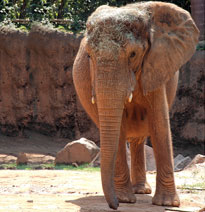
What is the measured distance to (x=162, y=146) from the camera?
6152mm

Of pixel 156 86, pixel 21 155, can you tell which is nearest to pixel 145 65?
pixel 156 86

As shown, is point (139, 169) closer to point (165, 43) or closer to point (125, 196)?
point (125, 196)

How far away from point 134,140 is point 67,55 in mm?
7738

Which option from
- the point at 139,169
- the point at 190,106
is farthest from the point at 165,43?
the point at 190,106

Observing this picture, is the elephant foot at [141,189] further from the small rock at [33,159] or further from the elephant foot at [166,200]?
the small rock at [33,159]

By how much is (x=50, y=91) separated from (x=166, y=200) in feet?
31.2

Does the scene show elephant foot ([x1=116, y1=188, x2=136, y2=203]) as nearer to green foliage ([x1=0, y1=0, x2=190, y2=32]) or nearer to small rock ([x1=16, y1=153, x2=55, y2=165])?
small rock ([x1=16, y1=153, x2=55, y2=165])

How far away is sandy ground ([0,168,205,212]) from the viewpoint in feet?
18.5

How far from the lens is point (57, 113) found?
1530cm

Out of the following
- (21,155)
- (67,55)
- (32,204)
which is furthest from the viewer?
(67,55)

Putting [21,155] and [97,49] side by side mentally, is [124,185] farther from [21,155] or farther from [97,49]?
[21,155]

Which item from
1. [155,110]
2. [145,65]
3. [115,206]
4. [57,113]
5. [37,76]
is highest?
[145,65]

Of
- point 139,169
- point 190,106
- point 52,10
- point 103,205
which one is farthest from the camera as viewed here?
point 52,10

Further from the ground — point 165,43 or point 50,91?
point 165,43
